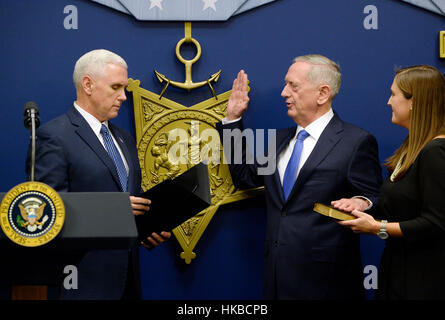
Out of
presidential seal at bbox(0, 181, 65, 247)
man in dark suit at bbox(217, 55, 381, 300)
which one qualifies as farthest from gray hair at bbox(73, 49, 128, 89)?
presidential seal at bbox(0, 181, 65, 247)

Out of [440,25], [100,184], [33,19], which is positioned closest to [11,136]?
[33,19]

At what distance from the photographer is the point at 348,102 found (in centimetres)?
353

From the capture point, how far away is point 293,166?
3.09m

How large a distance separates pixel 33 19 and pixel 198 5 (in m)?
0.97

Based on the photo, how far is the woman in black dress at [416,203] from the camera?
250 cm

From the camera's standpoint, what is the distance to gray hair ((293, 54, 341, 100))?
10.4 ft

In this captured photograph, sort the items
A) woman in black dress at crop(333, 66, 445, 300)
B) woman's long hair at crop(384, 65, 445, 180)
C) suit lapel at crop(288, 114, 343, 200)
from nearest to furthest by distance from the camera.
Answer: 1. woman in black dress at crop(333, 66, 445, 300)
2. woman's long hair at crop(384, 65, 445, 180)
3. suit lapel at crop(288, 114, 343, 200)

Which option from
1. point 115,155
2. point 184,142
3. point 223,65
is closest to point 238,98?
point 223,65

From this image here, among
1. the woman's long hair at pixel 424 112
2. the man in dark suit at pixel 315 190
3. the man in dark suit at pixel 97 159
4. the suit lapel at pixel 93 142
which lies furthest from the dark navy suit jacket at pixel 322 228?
the suit lapel at pixel 93 142

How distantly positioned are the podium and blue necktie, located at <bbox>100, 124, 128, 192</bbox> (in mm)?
899

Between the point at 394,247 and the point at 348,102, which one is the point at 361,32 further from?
the point at 394,247

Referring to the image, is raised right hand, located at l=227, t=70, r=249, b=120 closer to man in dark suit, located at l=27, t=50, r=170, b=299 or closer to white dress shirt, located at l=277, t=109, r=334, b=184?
white dress shirt, located at l=277, t=109, r=334, b=184

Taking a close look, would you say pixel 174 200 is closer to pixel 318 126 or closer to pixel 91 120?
pixel 91 120

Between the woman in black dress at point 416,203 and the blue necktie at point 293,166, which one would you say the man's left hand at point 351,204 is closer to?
the woman in black dress at point 416,203
